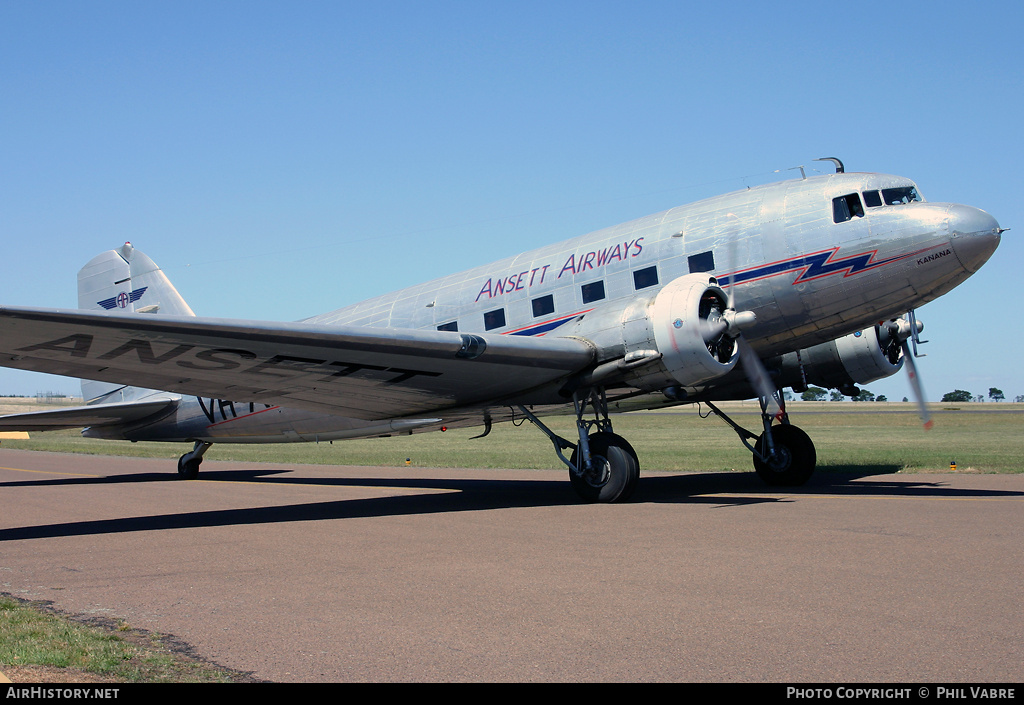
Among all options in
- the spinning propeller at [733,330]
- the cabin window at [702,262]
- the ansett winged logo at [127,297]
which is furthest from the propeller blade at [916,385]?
the ansett winged logo at [127,297]

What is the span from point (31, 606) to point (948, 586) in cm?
701

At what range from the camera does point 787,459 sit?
15953mm

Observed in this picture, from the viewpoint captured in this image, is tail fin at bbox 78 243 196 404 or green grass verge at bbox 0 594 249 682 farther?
tail fin at bbox 78 243 196 404

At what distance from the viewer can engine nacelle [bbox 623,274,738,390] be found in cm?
1165

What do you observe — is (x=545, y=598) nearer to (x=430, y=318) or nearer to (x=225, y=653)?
(x=225, y=653)

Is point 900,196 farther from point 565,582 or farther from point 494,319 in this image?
point 565,582

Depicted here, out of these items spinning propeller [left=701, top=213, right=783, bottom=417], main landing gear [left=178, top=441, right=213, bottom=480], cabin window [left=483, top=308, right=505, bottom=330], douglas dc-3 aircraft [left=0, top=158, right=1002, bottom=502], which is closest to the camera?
douglas dc-3 aircraft [left=0, top=158, right=1002, bottom=502]

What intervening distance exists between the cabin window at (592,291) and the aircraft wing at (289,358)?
5.01 ft

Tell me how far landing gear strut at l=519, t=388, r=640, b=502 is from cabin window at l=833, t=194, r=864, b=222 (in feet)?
14.5

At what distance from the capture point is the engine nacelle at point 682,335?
459 inches

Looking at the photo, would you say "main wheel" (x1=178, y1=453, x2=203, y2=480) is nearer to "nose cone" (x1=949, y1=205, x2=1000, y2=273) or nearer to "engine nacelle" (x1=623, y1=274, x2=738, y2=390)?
"engine nacelle" (x1=623, y1=274, x2=738, y2=390)

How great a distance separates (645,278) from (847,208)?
3173 millimetres

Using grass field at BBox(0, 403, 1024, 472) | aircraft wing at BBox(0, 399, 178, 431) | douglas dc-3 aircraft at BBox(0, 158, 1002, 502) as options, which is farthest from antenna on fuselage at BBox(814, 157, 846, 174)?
aircraft wing at BBox(0, 399, 178, 431)

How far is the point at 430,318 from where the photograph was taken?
51.8 feet
